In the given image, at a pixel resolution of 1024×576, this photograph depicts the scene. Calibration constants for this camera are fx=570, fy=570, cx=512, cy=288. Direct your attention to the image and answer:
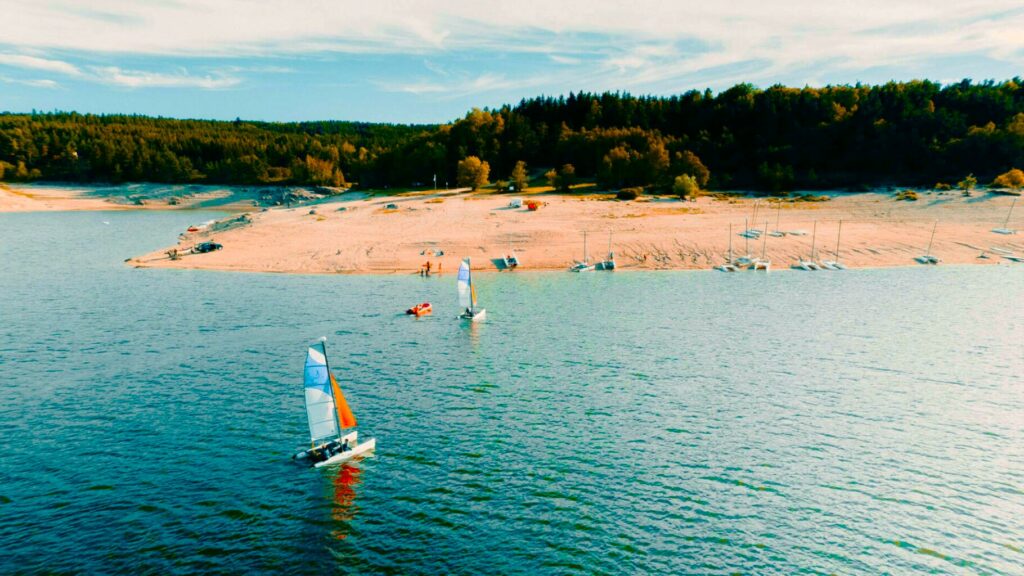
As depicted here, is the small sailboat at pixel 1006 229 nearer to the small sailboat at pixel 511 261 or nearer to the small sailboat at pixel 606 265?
the small sailboat at pixel 606 265

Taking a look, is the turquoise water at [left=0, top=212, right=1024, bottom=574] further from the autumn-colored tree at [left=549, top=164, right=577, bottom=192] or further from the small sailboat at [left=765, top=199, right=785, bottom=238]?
the autumn-colored tree at [left=549, top=164, right=577, bottom=192]

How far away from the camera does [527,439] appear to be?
129ft

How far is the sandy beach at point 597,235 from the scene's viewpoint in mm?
102375

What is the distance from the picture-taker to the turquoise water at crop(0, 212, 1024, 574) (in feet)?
93.9

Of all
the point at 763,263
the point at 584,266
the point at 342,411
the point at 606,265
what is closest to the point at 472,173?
the point at 584,266

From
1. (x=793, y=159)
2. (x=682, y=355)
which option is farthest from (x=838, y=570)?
(x=793, y=159)

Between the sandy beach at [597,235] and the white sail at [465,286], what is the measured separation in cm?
2820

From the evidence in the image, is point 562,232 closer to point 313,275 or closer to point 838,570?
point 313,275

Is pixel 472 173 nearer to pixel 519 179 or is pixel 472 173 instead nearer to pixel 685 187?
pixel 519 179

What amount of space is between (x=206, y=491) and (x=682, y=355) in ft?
138

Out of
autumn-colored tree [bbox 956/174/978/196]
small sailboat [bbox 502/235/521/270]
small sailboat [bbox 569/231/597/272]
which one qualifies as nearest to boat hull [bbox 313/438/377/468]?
small sailboat [bbox 502/235/521/270]

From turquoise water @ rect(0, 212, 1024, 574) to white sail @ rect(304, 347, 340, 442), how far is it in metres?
2.74

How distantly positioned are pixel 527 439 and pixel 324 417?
13.6 meters

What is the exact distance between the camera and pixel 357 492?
110 ft
